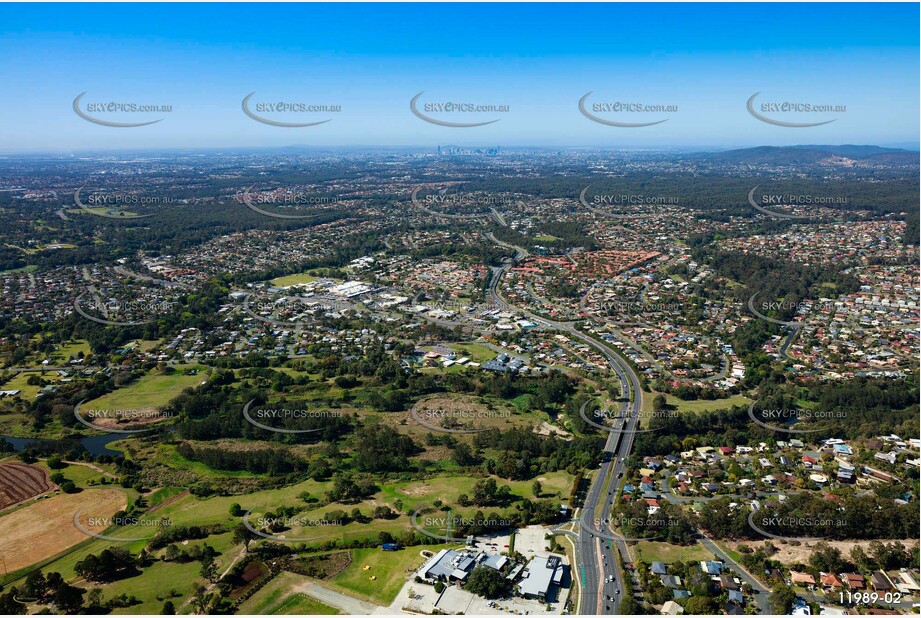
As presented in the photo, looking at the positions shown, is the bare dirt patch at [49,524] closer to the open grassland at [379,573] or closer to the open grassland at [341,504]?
the open grassland at [341,504]

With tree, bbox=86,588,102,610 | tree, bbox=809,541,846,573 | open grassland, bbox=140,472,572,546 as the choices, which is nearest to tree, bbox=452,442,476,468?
open grassland, bbox=140,472,572,546

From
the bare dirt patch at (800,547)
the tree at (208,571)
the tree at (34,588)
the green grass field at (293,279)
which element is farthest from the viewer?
the green grass field at (293,279)

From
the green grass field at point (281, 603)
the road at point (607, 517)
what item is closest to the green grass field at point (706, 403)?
the road at point (607, 517)

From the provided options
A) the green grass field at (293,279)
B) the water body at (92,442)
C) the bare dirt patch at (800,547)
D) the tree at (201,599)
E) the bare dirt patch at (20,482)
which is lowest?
the water body at (92,442)

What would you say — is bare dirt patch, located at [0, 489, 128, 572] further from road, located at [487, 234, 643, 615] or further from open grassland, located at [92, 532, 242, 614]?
road, located at [487, 234, 643, 615]

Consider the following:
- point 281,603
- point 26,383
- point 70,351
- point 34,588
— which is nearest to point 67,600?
point 34,588

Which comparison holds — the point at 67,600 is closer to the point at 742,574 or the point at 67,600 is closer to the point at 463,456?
the point at 463,456
